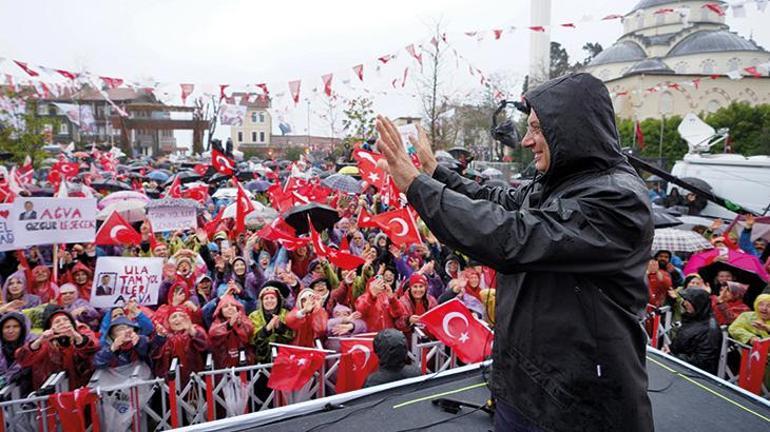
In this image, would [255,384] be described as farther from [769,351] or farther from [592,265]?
[769,351]

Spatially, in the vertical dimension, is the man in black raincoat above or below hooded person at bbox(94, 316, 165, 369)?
above

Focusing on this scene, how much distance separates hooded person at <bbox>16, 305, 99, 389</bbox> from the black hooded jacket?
14.9ft

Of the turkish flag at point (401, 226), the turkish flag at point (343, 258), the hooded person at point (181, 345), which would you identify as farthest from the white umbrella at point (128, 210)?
the turkish flag at point (401, 226)

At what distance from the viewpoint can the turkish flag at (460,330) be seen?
4562 millimetres

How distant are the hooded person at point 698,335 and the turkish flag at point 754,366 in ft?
0.82

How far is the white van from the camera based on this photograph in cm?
1421

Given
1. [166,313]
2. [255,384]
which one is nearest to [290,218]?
[166,313]

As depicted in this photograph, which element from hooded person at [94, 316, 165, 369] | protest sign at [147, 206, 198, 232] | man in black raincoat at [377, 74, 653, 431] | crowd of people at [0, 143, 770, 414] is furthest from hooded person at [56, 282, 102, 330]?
man in black raincoat at [377, 74, 653, 431]

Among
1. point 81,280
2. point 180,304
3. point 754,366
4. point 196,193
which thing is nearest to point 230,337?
→ point 180,304

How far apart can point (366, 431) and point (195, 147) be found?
5156 centimetres

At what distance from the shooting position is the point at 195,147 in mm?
49938

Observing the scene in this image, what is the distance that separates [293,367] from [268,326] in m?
0.80

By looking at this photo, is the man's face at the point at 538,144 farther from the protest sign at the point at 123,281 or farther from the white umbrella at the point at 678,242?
the white umbrella at the point at 678,242

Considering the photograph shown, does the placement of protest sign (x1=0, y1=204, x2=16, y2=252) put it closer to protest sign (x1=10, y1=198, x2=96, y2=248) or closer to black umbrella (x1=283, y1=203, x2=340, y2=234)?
protest sign (x1=10, y1=198, x2=96, y2=248)
